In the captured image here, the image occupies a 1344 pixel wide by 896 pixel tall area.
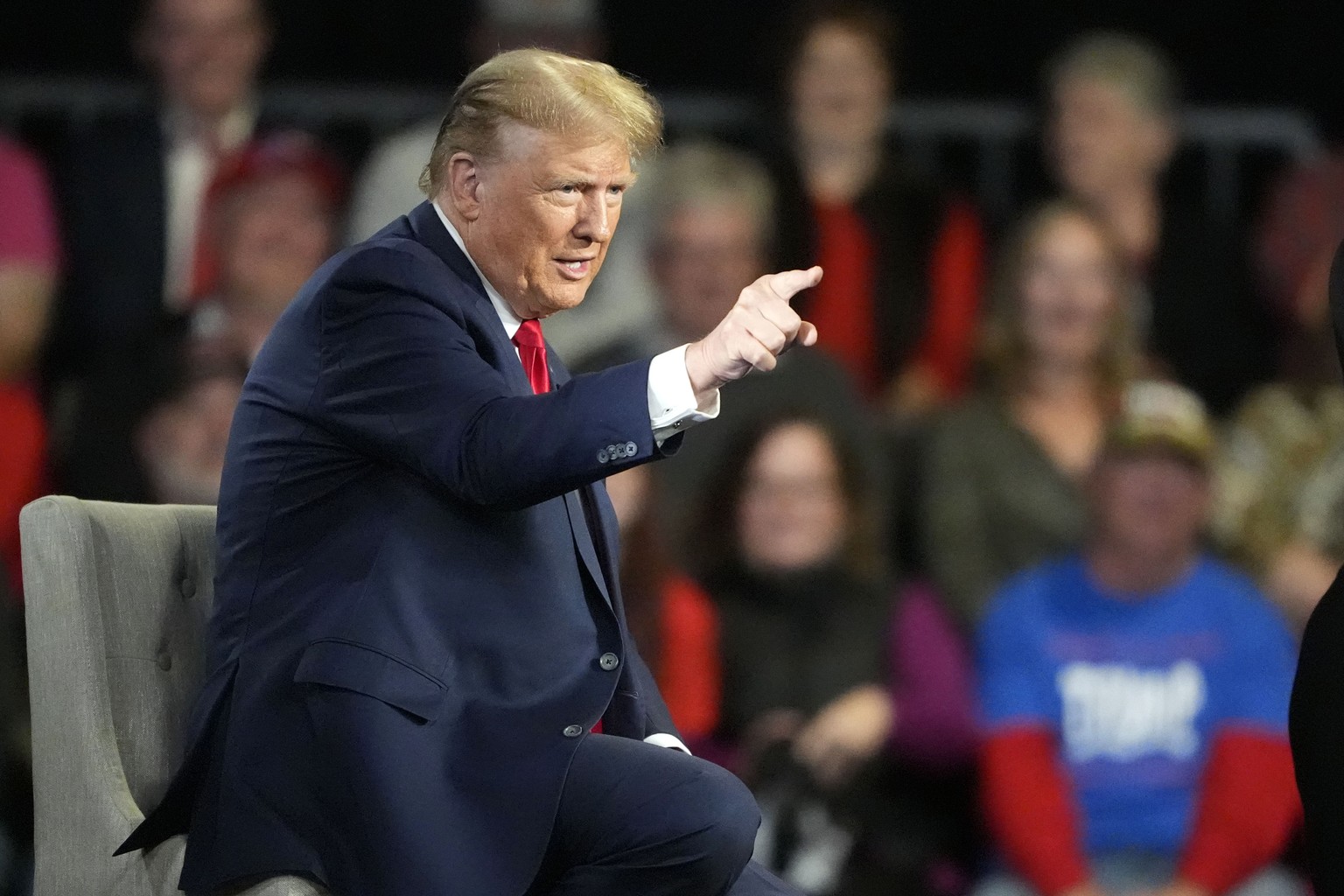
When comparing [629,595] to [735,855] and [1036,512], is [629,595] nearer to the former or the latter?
[1036,512]

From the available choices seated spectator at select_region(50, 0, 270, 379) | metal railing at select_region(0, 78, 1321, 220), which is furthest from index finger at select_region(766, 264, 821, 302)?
metal railing at select_region(0, 78, 1321, 220)

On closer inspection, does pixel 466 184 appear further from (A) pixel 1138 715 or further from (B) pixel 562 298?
(A) pixel 1138 715

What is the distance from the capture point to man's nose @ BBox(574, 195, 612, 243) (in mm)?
2318

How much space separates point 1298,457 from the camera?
196 inches

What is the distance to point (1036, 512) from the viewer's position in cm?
469

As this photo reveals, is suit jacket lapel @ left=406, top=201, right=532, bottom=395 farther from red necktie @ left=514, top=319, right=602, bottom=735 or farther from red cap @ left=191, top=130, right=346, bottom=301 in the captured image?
red cap @ left=191, top=130, right=346, bottom=301

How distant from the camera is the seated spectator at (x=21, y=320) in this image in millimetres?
4531

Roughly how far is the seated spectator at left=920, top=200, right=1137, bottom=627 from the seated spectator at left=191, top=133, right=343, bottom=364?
1484mm

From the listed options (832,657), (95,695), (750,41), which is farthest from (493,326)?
(750,41)

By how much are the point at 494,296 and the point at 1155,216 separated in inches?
128

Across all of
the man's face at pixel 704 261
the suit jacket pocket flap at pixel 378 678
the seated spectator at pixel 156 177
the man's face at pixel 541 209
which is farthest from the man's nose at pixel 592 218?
the seated spectator at pixel 156 177

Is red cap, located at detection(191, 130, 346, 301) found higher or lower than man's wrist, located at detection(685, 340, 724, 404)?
lower

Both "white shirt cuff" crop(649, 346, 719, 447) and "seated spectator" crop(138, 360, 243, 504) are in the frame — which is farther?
"seated spectator" crop(138, 360, 243, 504)

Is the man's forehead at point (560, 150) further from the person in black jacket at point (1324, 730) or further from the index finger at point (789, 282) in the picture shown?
the person in black jacket at point (1324, 730)
